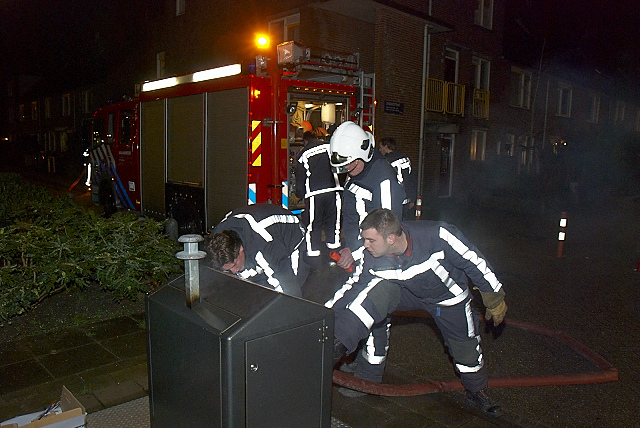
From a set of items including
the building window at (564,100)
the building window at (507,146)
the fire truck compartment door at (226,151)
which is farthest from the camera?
the building window at (564,100)

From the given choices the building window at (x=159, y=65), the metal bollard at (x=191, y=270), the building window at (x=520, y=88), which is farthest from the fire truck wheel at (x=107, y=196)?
the building window at (x=520, y=88)

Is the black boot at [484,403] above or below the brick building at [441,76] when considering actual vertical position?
below

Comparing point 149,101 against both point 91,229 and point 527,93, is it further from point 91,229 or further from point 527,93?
point 527,93

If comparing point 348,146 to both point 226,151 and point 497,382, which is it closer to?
point 497,382

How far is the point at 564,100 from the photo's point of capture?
2627cm

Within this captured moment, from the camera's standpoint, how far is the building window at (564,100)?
25.7 metres

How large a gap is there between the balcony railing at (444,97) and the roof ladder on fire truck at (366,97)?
374 inches

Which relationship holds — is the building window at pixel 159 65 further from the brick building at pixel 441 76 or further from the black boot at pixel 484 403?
the black boot at pixel 484 403

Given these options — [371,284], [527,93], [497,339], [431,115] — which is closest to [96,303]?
[371,284]

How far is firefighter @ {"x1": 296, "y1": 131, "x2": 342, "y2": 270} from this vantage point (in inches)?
246

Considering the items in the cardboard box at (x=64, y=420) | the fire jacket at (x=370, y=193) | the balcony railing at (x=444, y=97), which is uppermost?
the balcony railing at (x=444, y=97)

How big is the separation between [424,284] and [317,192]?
308cm

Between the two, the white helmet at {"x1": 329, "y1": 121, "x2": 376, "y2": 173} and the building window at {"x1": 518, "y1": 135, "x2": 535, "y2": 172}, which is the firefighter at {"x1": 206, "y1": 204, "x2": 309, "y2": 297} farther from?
the building window at {"x1": 518, "y1": 135, "x2": 535, "y2": 172}

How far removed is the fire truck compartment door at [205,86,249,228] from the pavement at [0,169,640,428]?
1.82m
